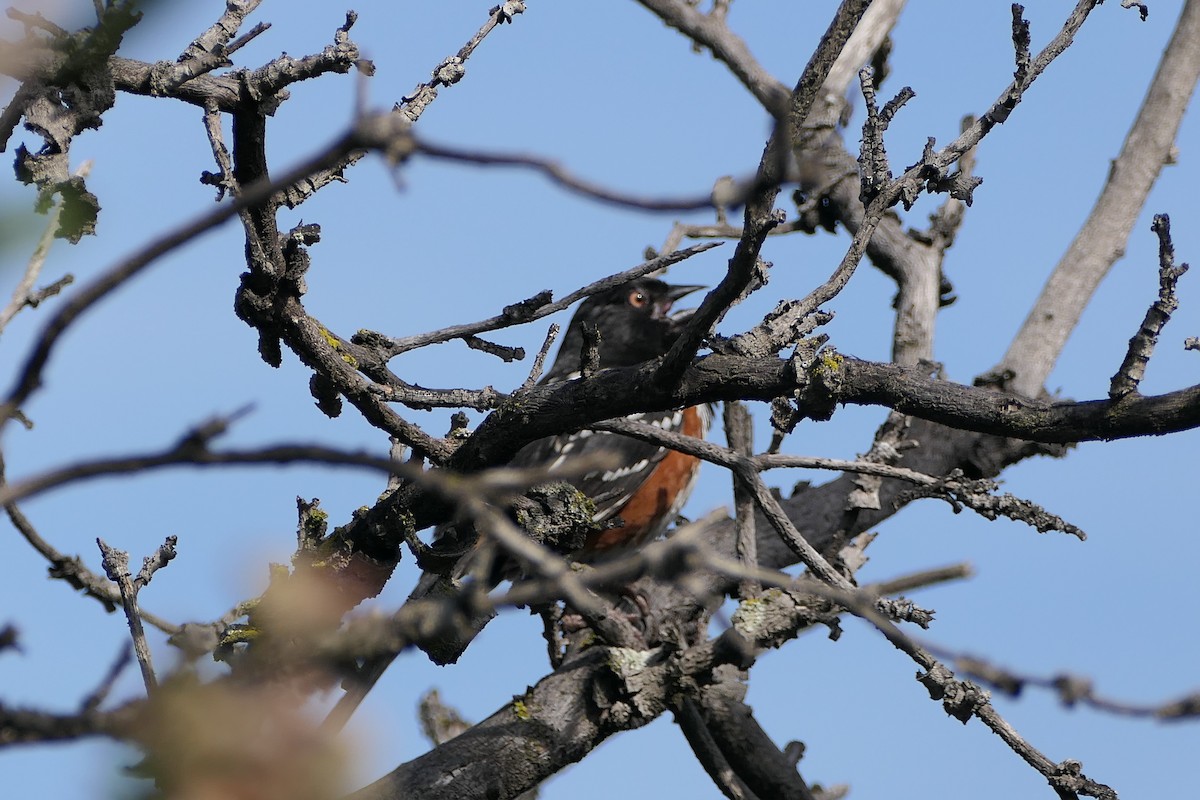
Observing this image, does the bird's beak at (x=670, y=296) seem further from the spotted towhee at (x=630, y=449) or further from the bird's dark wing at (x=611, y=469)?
the bird's dark wing at (x=611, y=469)

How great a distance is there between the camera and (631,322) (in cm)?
594

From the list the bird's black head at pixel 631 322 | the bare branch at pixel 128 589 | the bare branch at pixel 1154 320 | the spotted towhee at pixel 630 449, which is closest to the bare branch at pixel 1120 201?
the spotted towhee at pixel 630 449

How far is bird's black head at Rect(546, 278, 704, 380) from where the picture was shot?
5855 millimetres

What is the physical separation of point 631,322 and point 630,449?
3.74 feet

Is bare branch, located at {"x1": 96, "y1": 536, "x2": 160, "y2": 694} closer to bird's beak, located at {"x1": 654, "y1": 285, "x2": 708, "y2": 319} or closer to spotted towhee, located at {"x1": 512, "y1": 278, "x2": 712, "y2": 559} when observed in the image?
spotted towhee, located at {"x1": 512, "y1": 278, "x2": 712, "y2": 559}

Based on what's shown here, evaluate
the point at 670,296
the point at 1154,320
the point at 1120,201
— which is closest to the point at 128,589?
the point at 1154,320

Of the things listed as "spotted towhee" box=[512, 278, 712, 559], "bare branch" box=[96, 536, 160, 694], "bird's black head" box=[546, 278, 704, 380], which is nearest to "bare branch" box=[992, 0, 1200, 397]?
"spotted towhee" box=[512, 278, 712, 559]

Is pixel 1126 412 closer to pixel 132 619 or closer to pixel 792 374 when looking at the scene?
pixel 792 374

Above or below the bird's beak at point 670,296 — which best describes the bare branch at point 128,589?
below

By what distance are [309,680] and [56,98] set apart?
5.81 feet

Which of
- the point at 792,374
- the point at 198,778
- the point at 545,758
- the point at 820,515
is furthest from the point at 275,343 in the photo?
the point at 820,515

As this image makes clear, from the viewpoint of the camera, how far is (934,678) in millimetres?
2473

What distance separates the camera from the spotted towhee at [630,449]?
4.95m

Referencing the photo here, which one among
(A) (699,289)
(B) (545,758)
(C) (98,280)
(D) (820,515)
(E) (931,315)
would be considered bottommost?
(C) (98,280)
